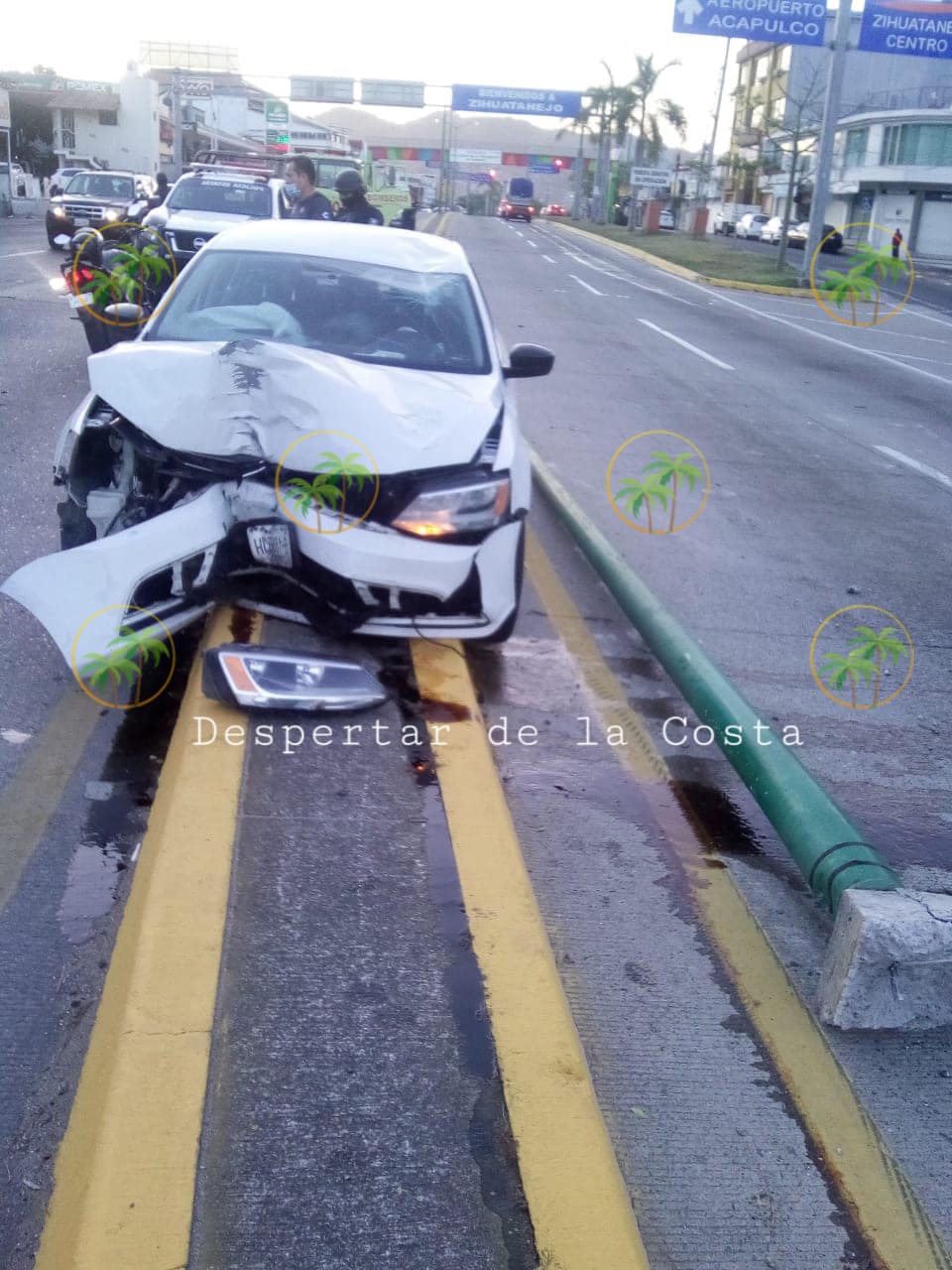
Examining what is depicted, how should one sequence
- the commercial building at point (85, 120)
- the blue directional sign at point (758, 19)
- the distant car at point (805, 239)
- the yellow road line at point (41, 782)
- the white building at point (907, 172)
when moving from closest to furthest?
the yellow road line at point (41, 782)
the blue directional sign at point (758, 19)
the distant car at point (805, 239)
the white building at point (907, 172)
the commercial building at point (85, 120)

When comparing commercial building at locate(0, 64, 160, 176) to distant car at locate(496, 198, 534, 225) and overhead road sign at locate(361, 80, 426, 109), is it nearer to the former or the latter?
overhead road sign at locate(361, 80, 426, 109)

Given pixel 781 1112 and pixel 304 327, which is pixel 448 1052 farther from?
pixel 304 327

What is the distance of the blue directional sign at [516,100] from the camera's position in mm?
66812

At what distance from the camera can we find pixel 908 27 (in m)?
25.9

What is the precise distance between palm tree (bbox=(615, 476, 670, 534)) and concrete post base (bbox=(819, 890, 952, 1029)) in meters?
4.87

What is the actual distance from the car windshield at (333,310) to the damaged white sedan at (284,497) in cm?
41

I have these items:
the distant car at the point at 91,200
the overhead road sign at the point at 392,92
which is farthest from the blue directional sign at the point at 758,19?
the overhead road sign at the point at 392,92

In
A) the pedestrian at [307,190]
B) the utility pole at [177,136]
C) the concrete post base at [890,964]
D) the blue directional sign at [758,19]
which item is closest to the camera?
the concrete post base at [890,964]

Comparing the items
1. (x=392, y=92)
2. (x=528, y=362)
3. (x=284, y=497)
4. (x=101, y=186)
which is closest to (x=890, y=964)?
(x=284, y=497)

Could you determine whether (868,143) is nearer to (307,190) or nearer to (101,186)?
(101,186)

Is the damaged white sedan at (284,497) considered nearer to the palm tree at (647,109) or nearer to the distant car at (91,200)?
the distant car at (91,200)

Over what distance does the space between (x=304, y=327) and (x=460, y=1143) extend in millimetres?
3801

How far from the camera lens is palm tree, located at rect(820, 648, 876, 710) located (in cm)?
514

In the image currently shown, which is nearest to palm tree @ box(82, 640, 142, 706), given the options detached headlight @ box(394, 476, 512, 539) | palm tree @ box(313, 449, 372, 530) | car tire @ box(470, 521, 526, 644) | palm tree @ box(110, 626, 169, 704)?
palm tree @ box(110, 626, 169, 704)
